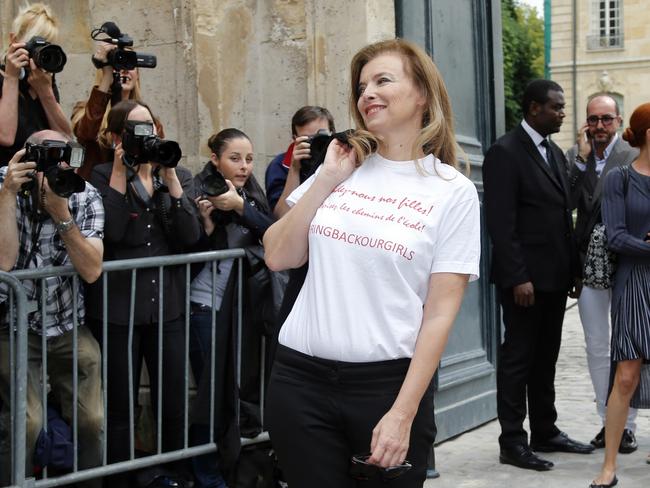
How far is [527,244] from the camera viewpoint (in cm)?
638

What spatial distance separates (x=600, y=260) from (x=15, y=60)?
3155mm

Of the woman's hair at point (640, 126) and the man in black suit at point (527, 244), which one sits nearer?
the woman's hair at point (640, 126)

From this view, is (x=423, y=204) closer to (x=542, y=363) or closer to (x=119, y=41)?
(x=119, y=41)

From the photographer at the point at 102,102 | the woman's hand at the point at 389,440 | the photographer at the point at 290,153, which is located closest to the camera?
the woman's hand at the point at 389,440

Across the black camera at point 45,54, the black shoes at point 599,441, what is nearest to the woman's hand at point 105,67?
the black camera at point 45,54

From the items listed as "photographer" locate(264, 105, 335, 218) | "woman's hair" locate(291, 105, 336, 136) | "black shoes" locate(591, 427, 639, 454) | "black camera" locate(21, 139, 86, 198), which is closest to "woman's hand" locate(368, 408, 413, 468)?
"black camera" locate(21, 139, 86, 198)

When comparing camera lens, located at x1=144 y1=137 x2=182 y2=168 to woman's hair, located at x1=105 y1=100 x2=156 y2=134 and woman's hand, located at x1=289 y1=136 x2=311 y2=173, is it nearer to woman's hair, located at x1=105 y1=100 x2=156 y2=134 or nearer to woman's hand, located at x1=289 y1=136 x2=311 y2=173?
woman's hair, located at x1=105 y1=100 x2=156 y2=134

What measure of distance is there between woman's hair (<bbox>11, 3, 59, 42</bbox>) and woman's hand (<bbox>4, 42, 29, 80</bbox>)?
220 millimetres

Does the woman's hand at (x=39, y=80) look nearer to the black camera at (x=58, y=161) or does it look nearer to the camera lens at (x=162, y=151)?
the camera lens at (x=162, y=151)

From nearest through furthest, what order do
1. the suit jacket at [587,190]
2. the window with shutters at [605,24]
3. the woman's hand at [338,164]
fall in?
the woman's hand at [338,164] < the suit jacket at [587,190] < the window with shutters at [605,24]

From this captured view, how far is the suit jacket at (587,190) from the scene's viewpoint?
6570mm

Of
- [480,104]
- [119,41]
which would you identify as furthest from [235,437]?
[480,104]

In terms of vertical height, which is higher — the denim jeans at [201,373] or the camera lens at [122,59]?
the camera lens at [122,59]

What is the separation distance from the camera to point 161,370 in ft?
17.7
